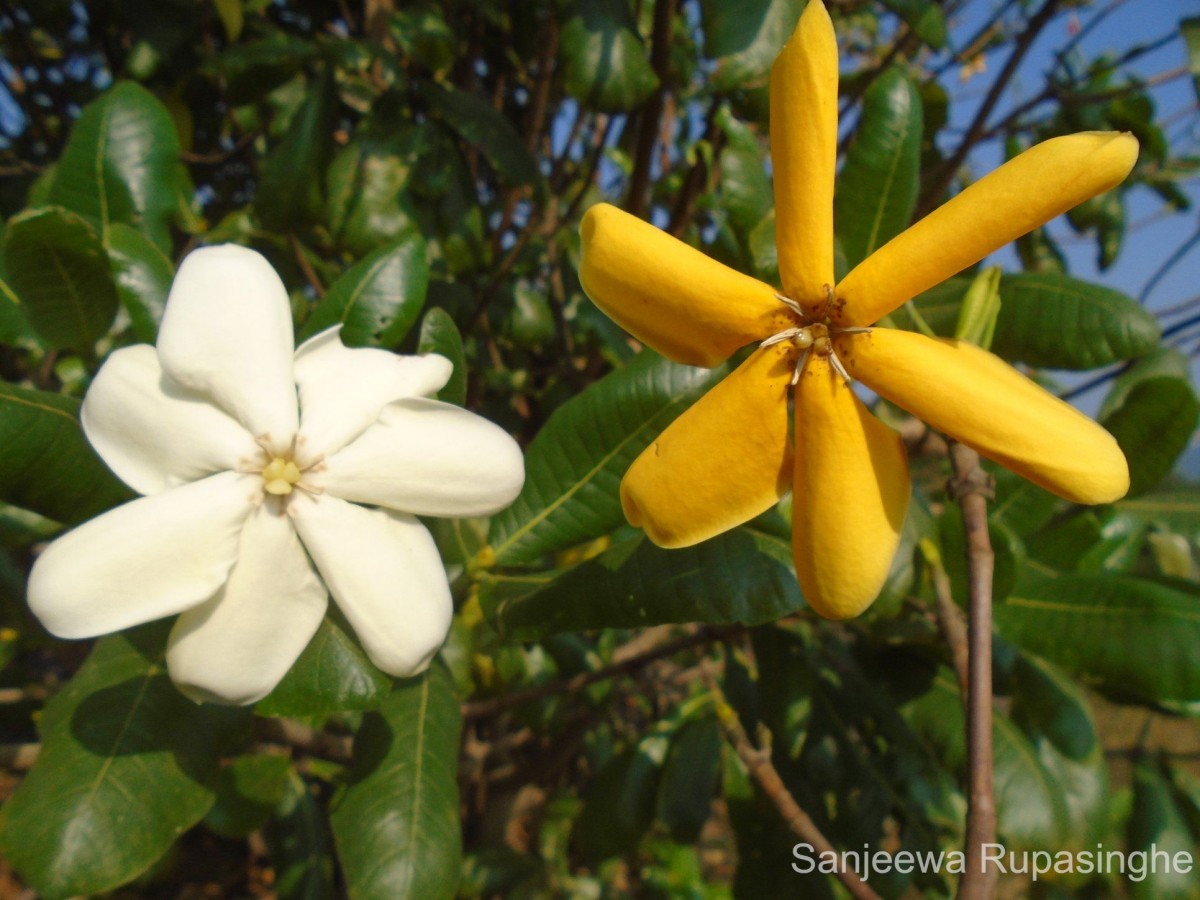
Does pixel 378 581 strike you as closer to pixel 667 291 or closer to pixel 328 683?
pixel 328 683

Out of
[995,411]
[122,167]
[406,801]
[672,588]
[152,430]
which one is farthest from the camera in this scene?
[122,167]

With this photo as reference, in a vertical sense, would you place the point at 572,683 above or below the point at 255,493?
below

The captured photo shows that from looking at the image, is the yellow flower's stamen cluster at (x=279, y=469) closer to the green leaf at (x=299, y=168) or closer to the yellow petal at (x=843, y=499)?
the yellow petal at (x=843, y=499)

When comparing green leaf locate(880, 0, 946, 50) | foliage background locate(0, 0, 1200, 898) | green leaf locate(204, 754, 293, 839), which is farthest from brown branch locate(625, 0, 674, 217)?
green leaf locate(204, 754, 293, 839)

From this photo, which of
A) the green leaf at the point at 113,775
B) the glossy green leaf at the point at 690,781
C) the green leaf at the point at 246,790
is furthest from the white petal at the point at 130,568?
the glossy green leaf at the point at 690,781

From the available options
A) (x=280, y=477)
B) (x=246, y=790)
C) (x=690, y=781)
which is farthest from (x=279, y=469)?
(x=690, y=781)

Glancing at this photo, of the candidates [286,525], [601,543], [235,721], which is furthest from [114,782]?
[601,543]

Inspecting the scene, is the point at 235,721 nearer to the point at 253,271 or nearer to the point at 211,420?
the point at 211,420
